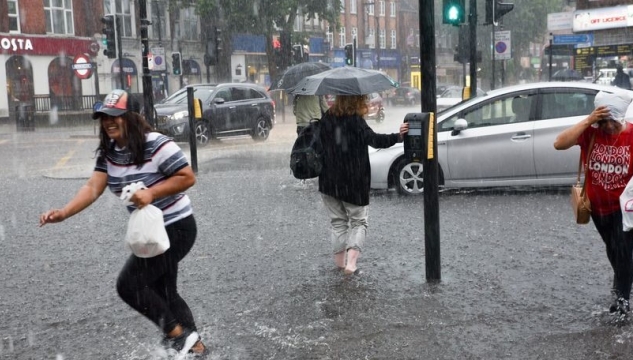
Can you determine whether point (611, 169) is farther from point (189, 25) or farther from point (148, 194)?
point (189, 25)

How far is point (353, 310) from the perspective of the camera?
558cm

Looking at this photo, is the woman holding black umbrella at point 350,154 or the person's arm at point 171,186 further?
the woman holding black umbrella at point 350,154

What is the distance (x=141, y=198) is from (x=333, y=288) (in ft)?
8.19

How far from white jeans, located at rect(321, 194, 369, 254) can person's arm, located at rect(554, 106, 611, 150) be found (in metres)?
1.92

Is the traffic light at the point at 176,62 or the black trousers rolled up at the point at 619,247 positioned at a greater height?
the traffic light at the point at 176,62

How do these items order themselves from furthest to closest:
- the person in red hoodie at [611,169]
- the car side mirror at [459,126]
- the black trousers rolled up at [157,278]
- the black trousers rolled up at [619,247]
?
the car side mirror at [459,126] → the black trousers rolled up at [619,247] → the person in red hoodie at [611,169] → the black trousers rolled up at [157,278]

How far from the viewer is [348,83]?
6.32 meters

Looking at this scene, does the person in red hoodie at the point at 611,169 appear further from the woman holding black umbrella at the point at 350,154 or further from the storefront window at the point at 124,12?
the storefront window at the point at 124,12

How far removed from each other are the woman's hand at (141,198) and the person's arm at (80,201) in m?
0.41

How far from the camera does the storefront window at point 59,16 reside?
43.2 meters

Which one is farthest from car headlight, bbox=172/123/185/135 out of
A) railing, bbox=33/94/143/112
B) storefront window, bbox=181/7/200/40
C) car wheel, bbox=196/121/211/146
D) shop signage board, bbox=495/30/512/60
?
storefront window, bbox=181/7/200/40

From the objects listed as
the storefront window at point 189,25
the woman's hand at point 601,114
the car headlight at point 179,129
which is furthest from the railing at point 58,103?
the woman's hand at point 601,114

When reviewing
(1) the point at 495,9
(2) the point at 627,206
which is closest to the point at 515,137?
(2) the point at 627,206

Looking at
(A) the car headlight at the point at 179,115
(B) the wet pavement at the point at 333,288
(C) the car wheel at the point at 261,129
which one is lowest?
(B) the wet pavement at the point at 333,288
